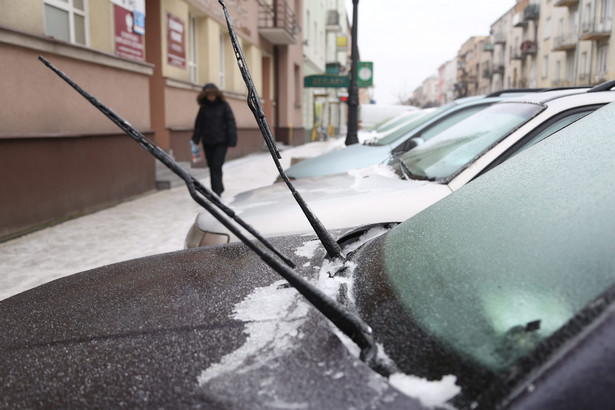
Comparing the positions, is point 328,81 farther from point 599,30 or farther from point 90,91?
point 599,30

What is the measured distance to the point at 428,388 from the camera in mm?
1072

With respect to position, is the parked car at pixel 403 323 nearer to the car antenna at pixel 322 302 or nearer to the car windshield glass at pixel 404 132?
the car antenna at pixel 322 302

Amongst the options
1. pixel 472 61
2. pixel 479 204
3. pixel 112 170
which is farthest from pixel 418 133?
pixel 472 61

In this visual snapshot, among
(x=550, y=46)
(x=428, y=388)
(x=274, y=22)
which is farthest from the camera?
(x=550, y=46)

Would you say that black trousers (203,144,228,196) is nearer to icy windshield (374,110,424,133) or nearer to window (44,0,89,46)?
window (44,0,89,46)

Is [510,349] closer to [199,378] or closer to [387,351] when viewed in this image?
[387,351]

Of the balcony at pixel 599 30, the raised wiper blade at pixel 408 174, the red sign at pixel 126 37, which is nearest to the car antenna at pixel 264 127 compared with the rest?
the raised wiper blade at pixel 408 174

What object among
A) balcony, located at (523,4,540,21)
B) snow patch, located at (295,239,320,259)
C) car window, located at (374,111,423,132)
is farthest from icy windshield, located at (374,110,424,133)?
balcony, located at (523,4,540,21)

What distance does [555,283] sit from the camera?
3.56 feet

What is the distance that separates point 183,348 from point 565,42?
48.3 metres

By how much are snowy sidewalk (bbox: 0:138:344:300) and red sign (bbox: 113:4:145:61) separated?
2.31m

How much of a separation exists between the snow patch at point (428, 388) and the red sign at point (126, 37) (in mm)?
8758

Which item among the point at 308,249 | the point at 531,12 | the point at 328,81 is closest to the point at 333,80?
the point at 328,81

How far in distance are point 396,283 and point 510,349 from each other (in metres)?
0.49
